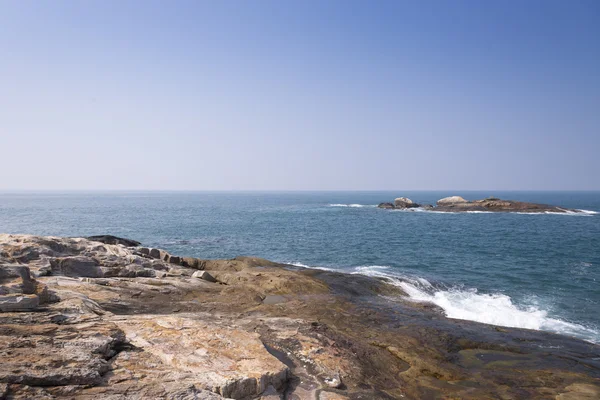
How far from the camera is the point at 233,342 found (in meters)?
10.8

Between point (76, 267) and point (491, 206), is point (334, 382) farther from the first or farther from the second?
point (491, 206)

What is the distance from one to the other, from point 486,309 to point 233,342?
19.2 meters

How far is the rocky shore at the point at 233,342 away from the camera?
7.95 meters

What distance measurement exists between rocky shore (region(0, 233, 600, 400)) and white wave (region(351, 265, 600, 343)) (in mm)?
2666

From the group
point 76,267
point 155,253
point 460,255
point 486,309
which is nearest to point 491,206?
point 460,255

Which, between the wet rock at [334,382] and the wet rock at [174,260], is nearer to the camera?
the wet rock at [334,382]

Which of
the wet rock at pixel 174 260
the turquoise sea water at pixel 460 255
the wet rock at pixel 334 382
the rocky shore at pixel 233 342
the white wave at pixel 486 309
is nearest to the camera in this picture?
the rocky shore at pixel 233 342

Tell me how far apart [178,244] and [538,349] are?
42.7 metres

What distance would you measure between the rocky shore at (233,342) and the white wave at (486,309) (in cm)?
267

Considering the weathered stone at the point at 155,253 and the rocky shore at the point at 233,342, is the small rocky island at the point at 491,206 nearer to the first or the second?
the rocky shore at the point at 233,342

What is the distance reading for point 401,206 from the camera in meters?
115

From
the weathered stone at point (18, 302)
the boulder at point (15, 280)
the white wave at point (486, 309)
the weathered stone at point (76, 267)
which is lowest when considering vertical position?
the white wave at point (486, 309)

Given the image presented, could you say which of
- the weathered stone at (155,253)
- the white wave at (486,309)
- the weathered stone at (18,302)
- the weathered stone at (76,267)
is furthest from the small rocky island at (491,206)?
the weathered stone at (18,302)

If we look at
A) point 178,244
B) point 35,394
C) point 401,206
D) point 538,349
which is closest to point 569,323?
point 538,349
